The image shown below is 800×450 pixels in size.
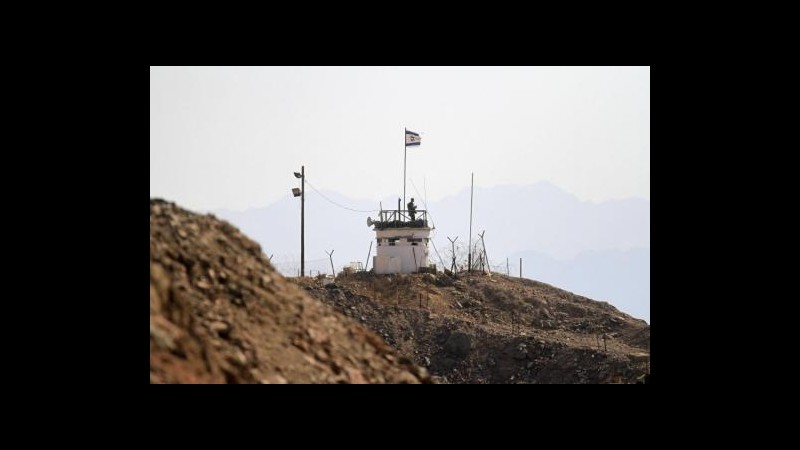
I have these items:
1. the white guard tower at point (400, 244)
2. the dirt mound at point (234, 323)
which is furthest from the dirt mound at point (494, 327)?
the dirt mound at point (234, 323)

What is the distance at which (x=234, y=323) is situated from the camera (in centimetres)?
1575

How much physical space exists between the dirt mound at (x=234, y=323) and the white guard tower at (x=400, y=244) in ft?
Answer: 133

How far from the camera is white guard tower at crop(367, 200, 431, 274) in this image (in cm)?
5931

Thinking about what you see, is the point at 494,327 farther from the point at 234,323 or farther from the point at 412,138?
A: the point at 234,323

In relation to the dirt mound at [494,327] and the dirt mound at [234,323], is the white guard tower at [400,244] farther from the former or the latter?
the dirt mound at [234,323]

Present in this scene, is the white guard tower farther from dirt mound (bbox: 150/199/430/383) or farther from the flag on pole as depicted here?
dirt mound (bbox: 150/199/430/383)

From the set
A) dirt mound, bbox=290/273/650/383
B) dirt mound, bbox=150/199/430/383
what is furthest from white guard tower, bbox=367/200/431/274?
dirt mound, bbox=150/199/430/383

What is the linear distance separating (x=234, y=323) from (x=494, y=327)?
118 feet

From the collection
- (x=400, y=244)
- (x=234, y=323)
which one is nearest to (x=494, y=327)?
(x=400, y=244)

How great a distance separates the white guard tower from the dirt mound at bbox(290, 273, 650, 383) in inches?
55.0
